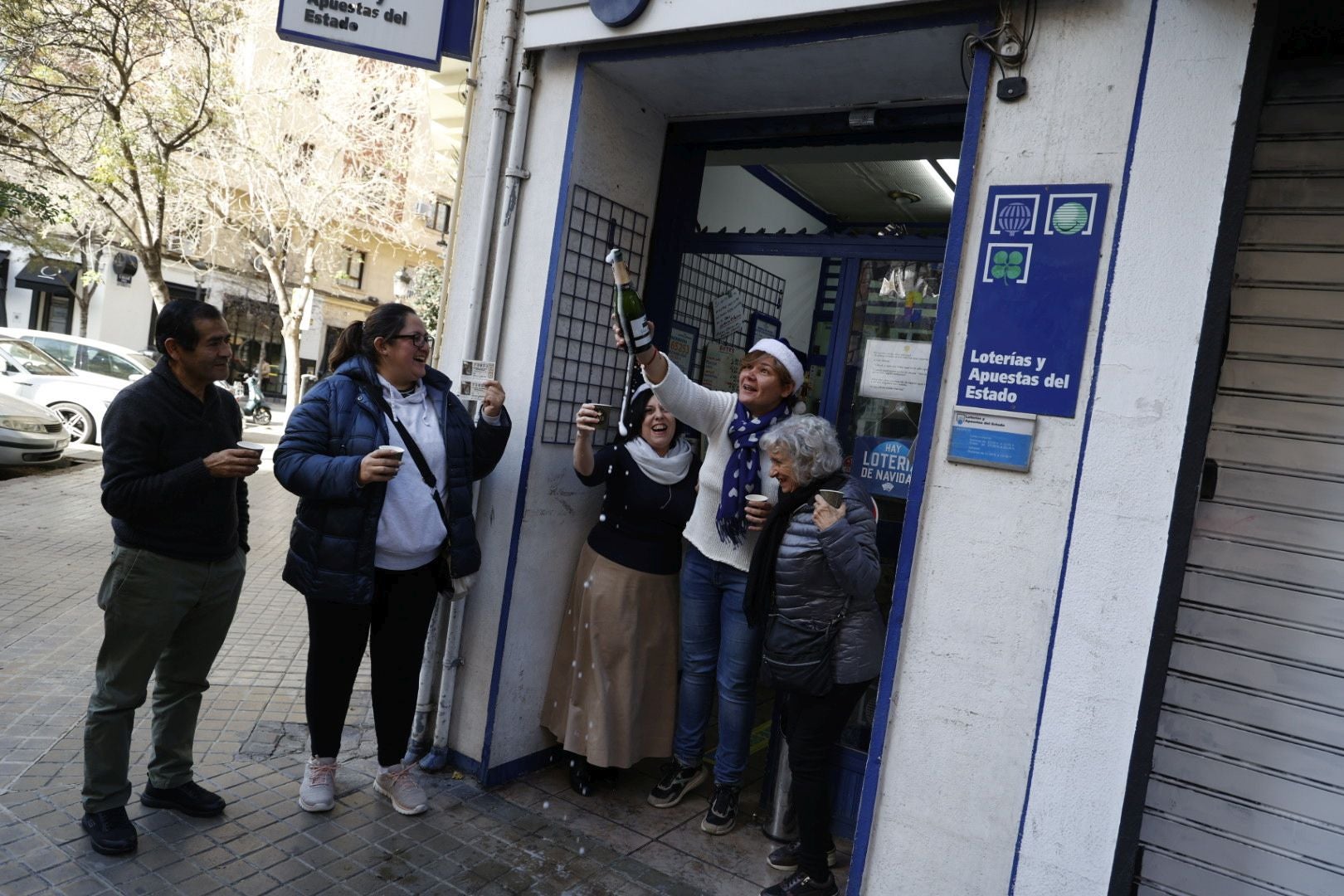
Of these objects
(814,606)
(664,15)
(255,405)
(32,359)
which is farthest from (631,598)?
(255,405)

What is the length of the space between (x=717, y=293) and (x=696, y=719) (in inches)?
88.1

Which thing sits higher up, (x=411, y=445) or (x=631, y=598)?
(x=411, y=445)

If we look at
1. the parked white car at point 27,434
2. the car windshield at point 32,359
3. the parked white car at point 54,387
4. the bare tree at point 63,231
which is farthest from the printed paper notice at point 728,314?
the car windshield at point 32,359

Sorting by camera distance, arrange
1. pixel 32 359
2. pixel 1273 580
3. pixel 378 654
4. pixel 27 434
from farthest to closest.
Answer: pixel 32 359 → pixel 27 434 → pixel 378 654 → pixel 1273 580

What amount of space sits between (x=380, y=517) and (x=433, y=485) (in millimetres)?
242

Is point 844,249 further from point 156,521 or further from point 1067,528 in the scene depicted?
point 156,521

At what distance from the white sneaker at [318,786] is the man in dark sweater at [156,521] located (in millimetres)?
613

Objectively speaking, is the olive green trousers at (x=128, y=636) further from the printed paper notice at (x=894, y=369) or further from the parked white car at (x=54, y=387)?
the parked white car at (x=54, y=387)

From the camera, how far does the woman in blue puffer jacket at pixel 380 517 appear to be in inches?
128

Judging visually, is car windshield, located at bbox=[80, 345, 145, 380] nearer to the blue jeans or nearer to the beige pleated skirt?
the beige pleated skirt

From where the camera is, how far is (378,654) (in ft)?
11.7

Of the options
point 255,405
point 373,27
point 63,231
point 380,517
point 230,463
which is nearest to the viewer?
point 230,463

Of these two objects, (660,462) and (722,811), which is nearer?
(722,811)

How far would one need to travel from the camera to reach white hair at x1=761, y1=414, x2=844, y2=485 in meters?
3.15
